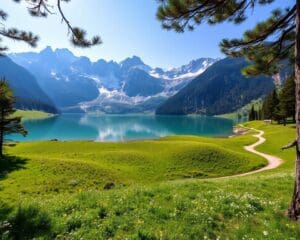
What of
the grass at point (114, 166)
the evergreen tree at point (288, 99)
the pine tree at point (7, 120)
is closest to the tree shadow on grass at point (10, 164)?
the grass at point (114, 166)

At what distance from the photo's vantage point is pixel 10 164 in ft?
131

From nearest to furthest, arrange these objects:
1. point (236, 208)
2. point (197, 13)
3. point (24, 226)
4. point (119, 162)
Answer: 1. point (24, 226)
2. point (236, 208)
3. point (197, 13)
4. point (119, 162)

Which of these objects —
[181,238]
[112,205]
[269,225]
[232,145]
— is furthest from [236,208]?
[232,145]

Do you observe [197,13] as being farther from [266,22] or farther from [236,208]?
[236,208]

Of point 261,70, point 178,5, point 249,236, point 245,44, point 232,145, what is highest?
point 178,5

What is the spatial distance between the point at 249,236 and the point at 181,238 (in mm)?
2298

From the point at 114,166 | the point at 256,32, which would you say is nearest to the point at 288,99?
the point at 114,166

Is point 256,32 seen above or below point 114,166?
above

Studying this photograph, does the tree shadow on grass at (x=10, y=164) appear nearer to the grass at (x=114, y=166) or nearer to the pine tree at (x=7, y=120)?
the grass at (x=114, y=166)

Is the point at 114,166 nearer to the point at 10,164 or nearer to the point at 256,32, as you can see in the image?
the point at 10,164

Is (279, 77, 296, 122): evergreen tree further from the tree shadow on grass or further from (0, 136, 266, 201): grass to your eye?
the tree shadow on grass

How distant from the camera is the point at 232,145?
222 feet

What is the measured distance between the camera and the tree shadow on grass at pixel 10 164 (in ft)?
120

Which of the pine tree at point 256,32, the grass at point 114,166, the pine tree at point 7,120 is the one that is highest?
the pine tree at point 256,32
